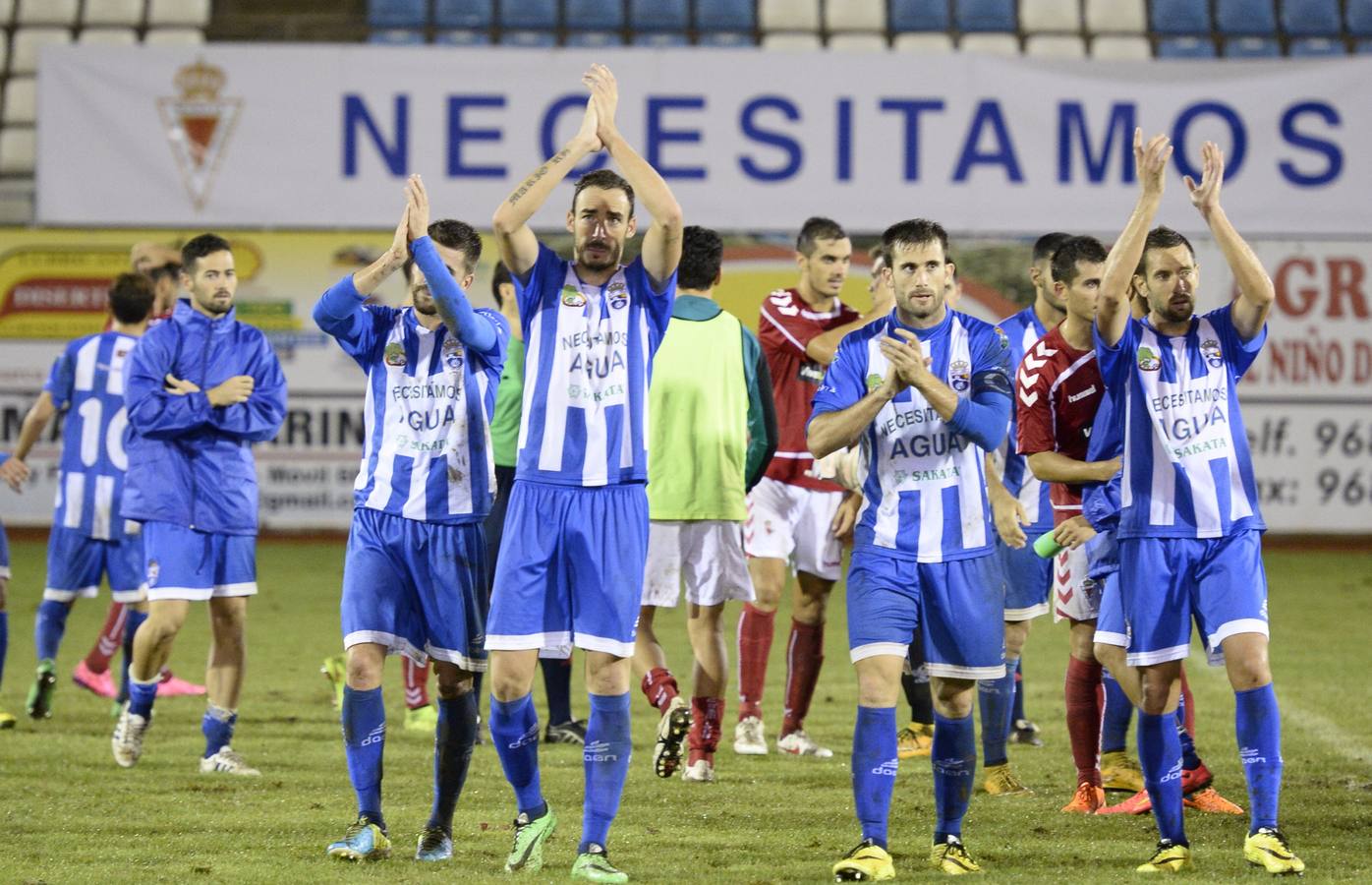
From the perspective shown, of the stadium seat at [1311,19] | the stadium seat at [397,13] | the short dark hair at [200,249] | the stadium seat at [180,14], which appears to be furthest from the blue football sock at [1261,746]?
the stadium seat at [180,14]

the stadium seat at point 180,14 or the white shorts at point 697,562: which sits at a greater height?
the stadium seat at point 180,14

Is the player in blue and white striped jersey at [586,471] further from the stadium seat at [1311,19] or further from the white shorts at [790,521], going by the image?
the stadium seat at [1311,19]

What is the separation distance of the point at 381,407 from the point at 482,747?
2836 millimetres

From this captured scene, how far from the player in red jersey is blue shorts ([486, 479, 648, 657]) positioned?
271cm

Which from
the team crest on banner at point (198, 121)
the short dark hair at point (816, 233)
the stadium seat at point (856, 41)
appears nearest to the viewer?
the short dark hair at point (816, 233)

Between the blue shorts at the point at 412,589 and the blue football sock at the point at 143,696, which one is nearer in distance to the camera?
the blue shorts at the point at 412,589

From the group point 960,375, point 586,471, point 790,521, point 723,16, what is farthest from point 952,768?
point 723,16

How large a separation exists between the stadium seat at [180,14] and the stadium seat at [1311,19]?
41.8ft

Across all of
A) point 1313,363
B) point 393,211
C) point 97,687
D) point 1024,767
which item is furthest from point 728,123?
point 1024,767

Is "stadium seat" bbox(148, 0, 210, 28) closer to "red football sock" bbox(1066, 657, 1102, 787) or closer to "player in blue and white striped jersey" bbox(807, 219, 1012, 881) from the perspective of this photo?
"red football sock" bbox(1066, 657, 1102, 787)

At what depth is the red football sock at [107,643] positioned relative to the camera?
1006cm

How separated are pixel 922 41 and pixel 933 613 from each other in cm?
1628

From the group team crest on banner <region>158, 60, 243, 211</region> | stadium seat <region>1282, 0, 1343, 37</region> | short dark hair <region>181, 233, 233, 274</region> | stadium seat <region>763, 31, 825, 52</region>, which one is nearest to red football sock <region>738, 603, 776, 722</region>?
short dark hair <region>181, 233, 233, 274</region>

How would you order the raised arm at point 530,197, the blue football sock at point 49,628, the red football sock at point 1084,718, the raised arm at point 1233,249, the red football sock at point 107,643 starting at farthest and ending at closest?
the red football sock at point 107,643 < the blue football sock at point 49,628 < the red football sock at point 1084,718 < the raised arm at point 1233,249 < the raised arm at point 530,197
